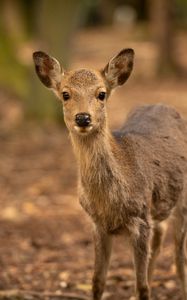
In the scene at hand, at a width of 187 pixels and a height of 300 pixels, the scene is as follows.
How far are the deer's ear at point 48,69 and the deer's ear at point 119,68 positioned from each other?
0.38 m

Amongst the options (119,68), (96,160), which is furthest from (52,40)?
(96,160)

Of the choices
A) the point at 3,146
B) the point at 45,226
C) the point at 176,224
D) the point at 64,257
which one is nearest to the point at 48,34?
the point at 3,146

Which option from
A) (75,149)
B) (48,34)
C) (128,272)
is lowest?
(128,272)

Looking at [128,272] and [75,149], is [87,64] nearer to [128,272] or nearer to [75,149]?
[128,272]

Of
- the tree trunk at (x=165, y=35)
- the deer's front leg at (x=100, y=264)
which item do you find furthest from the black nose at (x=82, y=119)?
the tree trunk at (x=165, y=35)

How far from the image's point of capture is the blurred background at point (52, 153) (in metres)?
7.94

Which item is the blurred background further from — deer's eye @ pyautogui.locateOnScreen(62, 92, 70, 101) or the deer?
deer's eye @ pyautogui.locateOnScreen(62, 92, 70, 101)

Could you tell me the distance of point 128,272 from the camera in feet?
26.4

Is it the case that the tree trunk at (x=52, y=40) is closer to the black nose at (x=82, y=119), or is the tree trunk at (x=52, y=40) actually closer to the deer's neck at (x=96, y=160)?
the deer's neck at (x=96, y=160)

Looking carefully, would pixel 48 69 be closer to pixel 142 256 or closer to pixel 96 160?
pixel 96 160

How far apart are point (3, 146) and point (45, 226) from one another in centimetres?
453

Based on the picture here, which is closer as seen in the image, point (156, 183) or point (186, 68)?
point (156, 183)

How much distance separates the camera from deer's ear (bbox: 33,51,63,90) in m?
6.59

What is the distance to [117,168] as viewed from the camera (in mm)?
6277
